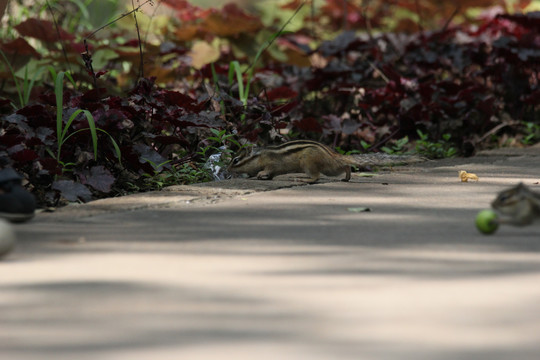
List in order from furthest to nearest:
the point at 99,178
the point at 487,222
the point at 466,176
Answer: the point at 466,176, the point at 99,178, the point at 487,222

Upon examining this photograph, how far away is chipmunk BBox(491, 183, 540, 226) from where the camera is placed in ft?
12.0

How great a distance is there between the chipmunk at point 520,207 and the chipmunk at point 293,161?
157 centimetres

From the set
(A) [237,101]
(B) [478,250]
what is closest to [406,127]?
(A) [237,101]

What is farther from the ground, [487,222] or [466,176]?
[487,222]

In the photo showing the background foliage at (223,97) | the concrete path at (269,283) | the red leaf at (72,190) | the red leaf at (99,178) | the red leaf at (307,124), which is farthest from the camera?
the red leaf at (307,124)

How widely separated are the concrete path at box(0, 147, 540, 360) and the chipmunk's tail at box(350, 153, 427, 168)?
1248 millimetres

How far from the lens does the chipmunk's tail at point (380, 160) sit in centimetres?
567

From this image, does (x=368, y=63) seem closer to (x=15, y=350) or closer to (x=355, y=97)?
(x=355, y=97)

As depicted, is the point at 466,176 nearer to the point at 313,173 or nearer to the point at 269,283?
the point at 313,173

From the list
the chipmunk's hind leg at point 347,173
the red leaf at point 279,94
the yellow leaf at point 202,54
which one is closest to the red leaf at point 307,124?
the red leaf at point 279,94

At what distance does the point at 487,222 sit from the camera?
11.4ft

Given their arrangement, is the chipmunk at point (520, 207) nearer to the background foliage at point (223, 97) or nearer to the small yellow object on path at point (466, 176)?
the small yellow object on path at point (466, 176)

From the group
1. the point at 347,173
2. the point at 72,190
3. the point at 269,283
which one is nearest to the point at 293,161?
the point at 347,173

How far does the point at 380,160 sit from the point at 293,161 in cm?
77
